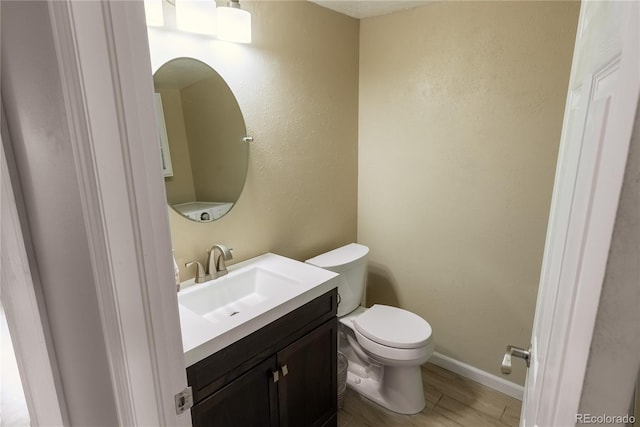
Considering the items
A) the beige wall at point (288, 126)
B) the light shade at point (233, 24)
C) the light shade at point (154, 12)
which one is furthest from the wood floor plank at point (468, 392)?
the light shade at point (154, 12)

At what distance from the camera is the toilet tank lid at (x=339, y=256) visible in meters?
2.01

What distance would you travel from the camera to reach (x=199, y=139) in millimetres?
1610

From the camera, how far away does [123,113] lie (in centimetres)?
60

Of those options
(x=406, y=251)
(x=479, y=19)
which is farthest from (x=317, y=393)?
(x=479, y=19)

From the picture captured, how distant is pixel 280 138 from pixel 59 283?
1.31 metres

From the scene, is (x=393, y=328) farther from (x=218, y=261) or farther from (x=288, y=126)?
(x=288, y=126)

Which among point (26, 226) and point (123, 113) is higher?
point (123, 113)

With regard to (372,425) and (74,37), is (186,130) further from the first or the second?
(372,425)

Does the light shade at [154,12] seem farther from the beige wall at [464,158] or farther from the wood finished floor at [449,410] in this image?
the wood finished floor at [449,410]

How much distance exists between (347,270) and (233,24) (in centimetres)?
138

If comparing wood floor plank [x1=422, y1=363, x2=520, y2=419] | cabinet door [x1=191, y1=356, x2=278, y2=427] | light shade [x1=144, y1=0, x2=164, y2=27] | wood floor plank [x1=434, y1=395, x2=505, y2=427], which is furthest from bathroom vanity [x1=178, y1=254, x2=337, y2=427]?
light shade [x1=144, y1=0, x2=164, y2=27]

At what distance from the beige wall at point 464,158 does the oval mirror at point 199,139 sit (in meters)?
1.00

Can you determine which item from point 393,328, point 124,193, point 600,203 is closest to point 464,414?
point 393,328

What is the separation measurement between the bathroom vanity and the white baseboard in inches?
36.4
